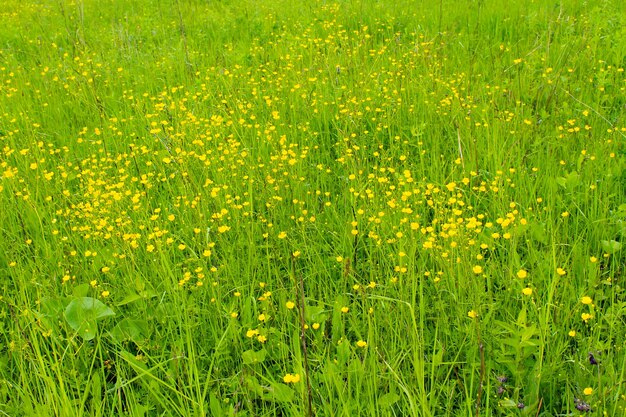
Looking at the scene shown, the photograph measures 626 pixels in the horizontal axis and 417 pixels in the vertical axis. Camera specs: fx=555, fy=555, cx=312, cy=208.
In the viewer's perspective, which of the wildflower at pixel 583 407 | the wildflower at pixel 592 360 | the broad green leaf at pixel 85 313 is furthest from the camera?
the broad green leaf at pixel 85 313

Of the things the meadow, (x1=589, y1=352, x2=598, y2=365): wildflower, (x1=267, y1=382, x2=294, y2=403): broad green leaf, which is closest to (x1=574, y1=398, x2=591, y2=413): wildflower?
the meadow

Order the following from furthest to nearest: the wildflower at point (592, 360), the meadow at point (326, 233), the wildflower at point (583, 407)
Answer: the meadow at point (326, 233) → the wildflower at point (592, 360) → the wildflower at point (583, 407)

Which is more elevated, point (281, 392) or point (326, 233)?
point (326, 233)

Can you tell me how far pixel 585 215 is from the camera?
275 cm

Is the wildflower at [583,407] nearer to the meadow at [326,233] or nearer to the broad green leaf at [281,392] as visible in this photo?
the meadow at [326,233]

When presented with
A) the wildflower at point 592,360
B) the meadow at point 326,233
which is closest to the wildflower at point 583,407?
the meadow at point 326,233

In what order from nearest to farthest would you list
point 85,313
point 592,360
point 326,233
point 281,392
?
point 592,360 < point 281,392 < point 85,313 < point 326,233

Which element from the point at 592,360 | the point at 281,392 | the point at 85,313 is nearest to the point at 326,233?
the point at 281,392

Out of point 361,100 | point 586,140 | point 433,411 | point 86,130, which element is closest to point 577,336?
point 433,411

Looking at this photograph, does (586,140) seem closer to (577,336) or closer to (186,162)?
(577,336)

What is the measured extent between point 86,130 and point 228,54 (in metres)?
1.80

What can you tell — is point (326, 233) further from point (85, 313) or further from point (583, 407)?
point (583, 407)

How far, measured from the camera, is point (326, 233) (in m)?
2.90

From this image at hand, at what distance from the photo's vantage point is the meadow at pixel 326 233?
200cm
